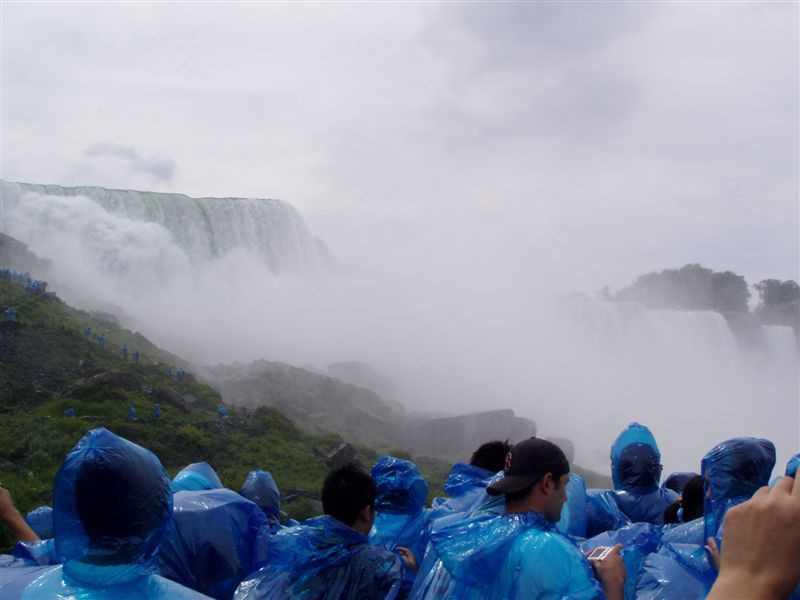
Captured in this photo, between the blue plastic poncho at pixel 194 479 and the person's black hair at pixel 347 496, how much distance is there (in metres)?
1.04

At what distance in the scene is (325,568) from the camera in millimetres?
2463

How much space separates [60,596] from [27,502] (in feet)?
28.7

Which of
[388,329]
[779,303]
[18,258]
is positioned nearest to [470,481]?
[18,258]

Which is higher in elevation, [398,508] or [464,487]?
[464,487]

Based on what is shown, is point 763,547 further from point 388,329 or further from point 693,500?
point 388,329

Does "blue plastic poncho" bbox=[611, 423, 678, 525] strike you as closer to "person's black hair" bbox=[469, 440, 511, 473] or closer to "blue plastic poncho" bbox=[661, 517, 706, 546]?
"person's black hair" bbox=[469, 440, 511, 473]

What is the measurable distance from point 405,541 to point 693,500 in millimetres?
1307

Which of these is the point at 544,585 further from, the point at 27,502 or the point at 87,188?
the point at 87,188

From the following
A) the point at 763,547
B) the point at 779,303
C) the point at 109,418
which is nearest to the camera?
the point at 763,547

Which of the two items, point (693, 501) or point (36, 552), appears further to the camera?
point (693, 501)

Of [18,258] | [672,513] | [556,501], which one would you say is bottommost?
[672,513]

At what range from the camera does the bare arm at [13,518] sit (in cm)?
241

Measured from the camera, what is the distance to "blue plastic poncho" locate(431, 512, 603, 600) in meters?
1.60

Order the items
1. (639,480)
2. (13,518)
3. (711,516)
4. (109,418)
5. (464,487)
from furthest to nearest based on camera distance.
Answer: (109,418), (639,480), (464,487), (13,518), (711,516)
